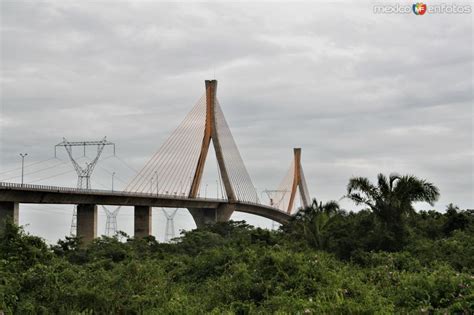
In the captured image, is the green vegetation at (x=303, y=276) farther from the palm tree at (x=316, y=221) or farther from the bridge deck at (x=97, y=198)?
the bridge deck at (x=97, y=198)

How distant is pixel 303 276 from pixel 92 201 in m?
39.7

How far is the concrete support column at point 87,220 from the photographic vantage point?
55031 millimetres

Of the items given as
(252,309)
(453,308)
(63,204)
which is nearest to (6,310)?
(252,309)

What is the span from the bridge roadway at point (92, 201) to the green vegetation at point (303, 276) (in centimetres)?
1558

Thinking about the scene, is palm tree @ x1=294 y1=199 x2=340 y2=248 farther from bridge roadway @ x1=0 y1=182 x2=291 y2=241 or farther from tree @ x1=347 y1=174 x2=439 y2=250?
bridge roadway @ x1=0 y1=182 x2=291 y2=241

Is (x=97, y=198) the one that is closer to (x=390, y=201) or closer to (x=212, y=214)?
(x=212, y=214)

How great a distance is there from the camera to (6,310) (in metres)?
17.2

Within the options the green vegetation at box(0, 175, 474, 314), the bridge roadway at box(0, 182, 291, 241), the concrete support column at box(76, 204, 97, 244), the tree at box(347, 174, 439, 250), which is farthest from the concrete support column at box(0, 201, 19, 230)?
the tree at box(347, 174, 439, 250)

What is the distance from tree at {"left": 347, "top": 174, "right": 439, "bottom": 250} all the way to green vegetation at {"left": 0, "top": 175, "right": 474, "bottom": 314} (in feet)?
0.14

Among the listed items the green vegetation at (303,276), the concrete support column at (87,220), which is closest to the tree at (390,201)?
the green vegetation at (303,276)

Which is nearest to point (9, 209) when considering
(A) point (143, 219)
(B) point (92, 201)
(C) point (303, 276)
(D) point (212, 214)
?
(B) point (92, 201)

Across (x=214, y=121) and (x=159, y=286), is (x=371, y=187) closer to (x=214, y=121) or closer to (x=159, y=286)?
(x=159, y=286)

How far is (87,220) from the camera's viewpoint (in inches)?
2202

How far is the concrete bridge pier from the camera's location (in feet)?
251
